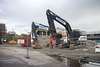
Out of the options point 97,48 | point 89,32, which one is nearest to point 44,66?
point 97,48

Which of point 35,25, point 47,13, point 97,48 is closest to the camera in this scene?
point 97,48

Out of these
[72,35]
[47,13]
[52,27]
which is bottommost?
[72,35]

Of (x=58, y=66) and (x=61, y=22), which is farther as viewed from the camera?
(x=61, y=22)

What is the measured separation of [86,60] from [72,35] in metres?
10.1

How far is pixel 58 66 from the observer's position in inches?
280

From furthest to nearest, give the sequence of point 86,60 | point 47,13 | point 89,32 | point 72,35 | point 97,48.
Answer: point 89,32 < point 47,13 < point 72,35 < point 97,48 < point 86,60

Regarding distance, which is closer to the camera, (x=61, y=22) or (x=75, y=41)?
(x=75, y=41)

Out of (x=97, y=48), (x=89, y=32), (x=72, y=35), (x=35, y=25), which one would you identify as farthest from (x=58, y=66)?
(x=89, y=32)

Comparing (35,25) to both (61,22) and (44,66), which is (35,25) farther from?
(44,66)

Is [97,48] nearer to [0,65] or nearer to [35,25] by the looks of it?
[0,65]

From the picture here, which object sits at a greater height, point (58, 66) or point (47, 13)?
point (47, 13)

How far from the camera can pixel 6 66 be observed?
19.7ft

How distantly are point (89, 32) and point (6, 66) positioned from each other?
166 feet

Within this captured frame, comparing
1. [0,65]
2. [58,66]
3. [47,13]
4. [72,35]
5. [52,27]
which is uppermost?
[47,13]
